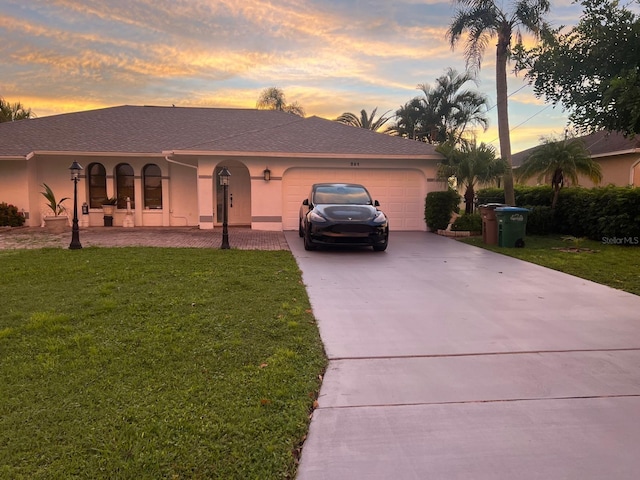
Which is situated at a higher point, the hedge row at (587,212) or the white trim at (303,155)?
the white trim at (303,155)

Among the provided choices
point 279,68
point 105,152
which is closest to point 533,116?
point 279,68

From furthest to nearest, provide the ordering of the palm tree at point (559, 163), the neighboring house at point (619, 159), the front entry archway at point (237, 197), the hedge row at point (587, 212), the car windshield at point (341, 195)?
1. the neighboring house at point (619, 159)
2. the front entry archway at point (237, 197)
3. the palm tree at point (559, 163)
4. the hedge row at point (587, 212)
5. the car windshield at point (341, 195)

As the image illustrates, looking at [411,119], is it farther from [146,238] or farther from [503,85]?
[146,238]

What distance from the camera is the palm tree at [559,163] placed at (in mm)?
14516

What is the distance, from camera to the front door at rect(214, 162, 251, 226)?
17250 millimetres

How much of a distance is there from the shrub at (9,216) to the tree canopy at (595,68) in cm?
1635

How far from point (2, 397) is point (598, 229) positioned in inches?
572

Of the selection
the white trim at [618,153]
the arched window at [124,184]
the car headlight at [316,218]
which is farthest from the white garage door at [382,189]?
the white trim at [618,153]

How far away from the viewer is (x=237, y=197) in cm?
1748

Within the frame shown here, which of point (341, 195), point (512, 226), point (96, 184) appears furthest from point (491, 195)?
point (96, 184)

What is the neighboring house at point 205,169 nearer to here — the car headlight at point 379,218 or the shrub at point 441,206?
the shrub at point 441,206

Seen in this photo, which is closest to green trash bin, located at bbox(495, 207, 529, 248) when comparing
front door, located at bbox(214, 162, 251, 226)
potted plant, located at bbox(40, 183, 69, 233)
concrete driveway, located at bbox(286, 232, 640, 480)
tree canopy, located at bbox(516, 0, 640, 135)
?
concrete driveway, located at bbox(286, 232, 640, 480)

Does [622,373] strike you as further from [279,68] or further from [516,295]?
[279,68]

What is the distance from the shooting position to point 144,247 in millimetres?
11172
